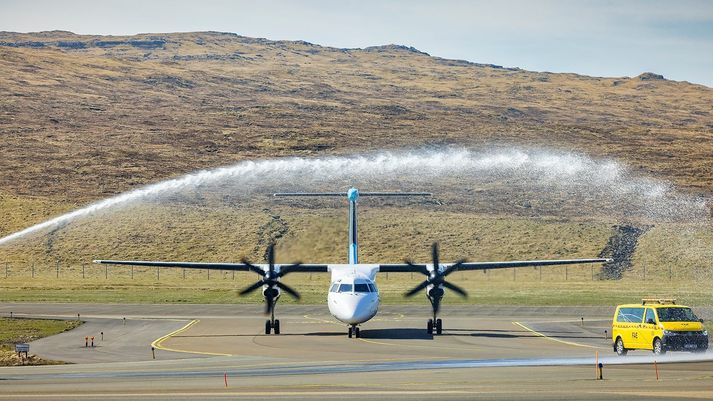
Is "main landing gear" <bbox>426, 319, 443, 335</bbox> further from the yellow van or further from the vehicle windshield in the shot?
the vehicle windshield

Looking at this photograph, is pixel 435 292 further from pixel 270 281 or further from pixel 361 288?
pixel 270 281

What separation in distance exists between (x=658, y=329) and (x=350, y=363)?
12142 millimetres

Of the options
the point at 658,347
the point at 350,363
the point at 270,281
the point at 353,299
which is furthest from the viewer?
the point at 270,281

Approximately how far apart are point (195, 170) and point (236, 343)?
133 metres


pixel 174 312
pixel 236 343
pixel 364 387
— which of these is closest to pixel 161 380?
pixel 364 387

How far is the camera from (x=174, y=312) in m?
77.4

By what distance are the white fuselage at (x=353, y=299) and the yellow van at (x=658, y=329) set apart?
13.0 m

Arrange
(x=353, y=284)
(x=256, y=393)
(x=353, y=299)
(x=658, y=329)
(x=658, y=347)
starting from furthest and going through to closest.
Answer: (x=353, y=284), (x=353, y=299), (x=658, y=347), (x=658, y=329), (x=256, y=393)

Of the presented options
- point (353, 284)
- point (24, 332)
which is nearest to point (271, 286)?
point (353, 284)

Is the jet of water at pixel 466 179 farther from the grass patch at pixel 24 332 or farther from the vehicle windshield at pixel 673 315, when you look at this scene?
the vehicle windshield at pixel 673 315

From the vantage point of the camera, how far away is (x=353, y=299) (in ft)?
172

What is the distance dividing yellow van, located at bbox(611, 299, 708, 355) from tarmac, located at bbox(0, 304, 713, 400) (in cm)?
56

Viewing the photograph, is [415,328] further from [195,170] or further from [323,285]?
[195,170]

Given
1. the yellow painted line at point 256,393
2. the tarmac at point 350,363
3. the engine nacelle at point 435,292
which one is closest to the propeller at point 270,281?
the tarmac at point 350,363
